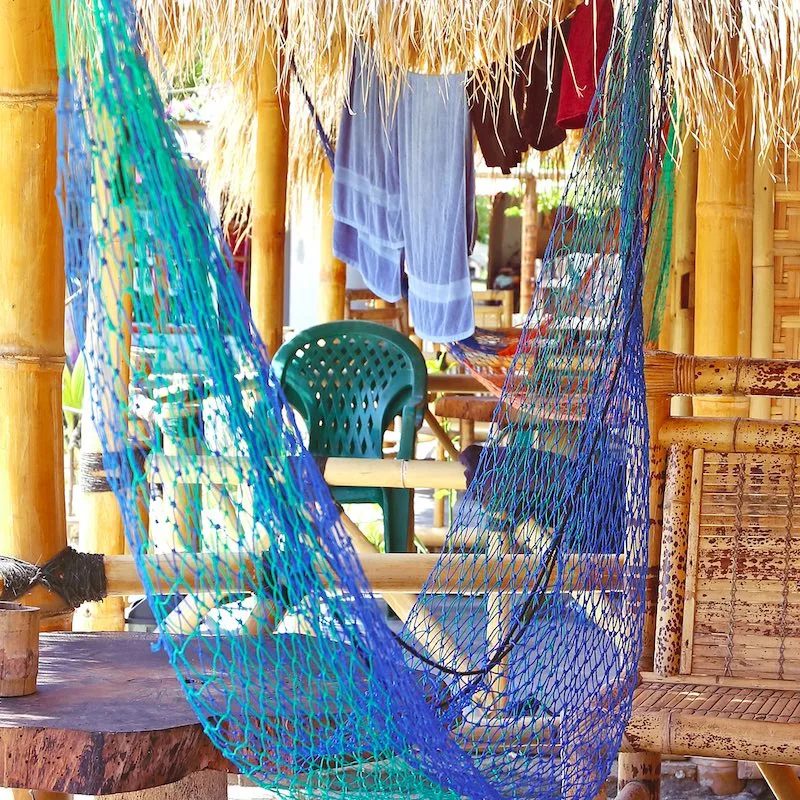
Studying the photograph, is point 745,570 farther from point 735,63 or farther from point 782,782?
point 735,63

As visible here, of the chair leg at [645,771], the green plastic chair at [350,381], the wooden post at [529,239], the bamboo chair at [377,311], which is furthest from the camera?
the wooden post at [529,239]

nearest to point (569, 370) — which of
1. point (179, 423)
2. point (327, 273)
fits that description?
point (179, 423)

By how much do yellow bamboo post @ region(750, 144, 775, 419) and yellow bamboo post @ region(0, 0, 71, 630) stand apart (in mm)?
2484

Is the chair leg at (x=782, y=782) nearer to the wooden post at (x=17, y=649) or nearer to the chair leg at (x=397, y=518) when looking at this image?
the wooden post at (x=17, y=649)

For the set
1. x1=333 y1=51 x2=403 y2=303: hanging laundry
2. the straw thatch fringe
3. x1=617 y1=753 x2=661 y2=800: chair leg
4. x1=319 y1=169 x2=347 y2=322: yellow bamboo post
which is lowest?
x1=617 y1=753 x2=661 y2=800: chair leg

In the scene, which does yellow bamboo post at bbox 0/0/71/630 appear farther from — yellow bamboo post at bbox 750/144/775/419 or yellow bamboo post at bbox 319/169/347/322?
yellow bamboo post at bbox 319/169/347/322

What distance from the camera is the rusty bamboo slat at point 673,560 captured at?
208 centimetres

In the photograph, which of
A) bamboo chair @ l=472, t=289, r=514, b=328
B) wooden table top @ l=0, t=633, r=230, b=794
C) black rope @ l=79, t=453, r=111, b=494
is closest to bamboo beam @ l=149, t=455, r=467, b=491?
black rope @ l=79, t=453, r=111, b=494

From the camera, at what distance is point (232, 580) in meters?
1.48

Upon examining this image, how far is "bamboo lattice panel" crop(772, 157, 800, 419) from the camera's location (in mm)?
3635

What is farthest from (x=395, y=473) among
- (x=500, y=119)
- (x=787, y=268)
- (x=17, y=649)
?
(x=787, y=268)

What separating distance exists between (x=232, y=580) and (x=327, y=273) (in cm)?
357

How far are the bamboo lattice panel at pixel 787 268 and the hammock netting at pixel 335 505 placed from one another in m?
1.82

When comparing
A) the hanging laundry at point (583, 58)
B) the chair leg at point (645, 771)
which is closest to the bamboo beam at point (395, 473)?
the chair leg at point (645, 771)
